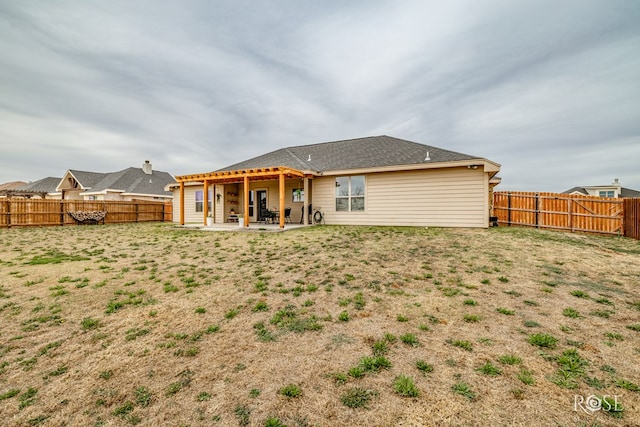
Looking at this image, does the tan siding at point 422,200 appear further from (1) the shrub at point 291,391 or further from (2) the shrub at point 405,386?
(1) the shrub at point 291,391

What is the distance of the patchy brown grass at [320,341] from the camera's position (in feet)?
7.09

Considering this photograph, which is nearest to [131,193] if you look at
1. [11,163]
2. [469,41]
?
[11,163]

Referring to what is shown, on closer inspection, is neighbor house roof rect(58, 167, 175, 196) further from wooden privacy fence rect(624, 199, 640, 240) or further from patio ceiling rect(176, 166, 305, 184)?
wooden privacy fence rect(624, 199, 640, 240)

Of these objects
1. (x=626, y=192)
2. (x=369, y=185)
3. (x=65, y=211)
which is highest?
(x=626, y=192)

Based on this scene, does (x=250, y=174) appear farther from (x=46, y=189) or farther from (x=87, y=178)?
(x=46, y=189)

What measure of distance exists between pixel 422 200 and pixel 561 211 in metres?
6.34

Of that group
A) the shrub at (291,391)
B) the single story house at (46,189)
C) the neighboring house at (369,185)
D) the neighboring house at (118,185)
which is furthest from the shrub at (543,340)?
the single story house at (46,189)

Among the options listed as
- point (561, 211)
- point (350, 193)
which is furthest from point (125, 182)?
point (561, 211)

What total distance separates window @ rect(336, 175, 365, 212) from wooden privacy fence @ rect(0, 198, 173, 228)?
53.0ft

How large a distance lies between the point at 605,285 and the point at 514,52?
14344mm

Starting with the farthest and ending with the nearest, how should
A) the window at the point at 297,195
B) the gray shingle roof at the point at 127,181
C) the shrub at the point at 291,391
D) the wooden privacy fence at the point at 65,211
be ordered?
the gray shingle roof at the point at 127,181
the window at the point at 297,195
the wooden privacy fence at the point at 65,211
the shrub at the point at 291,391

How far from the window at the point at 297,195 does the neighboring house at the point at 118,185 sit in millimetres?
19562

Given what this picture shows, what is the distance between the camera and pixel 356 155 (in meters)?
14.8

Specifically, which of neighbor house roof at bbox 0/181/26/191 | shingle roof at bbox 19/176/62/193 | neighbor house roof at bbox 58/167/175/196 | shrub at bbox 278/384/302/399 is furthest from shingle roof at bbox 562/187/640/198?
neighbor house roof at bbox 0/181/26/191
